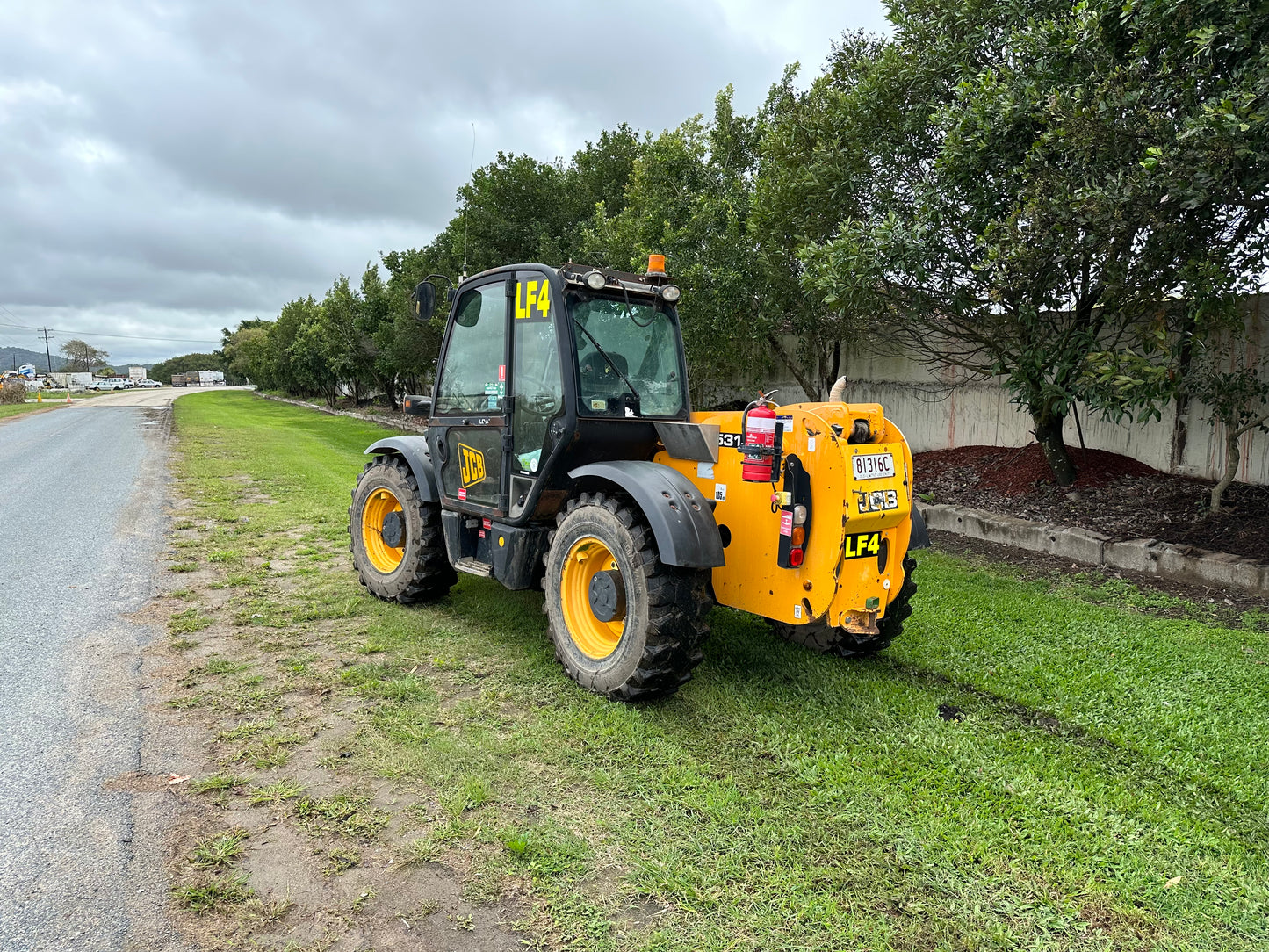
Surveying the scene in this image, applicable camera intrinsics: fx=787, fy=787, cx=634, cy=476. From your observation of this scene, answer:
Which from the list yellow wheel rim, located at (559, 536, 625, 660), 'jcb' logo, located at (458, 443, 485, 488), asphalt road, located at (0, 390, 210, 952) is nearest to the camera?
asphalt road, located at (0, 390, 210, 952)

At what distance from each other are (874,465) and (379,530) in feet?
13.8

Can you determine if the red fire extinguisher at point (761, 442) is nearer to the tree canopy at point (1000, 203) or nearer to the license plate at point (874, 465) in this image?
the license plate at point (874, 465)

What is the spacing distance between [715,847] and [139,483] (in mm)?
12060

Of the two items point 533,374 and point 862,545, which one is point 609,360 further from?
point 862,545

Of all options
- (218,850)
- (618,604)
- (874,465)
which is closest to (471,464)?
(618,604)

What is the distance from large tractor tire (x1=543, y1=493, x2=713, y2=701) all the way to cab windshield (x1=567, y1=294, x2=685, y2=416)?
2.29ft

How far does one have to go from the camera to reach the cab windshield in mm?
4754

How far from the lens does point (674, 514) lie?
3.96 meters

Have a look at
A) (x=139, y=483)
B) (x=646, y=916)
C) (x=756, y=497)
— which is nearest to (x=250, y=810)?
(x=646, y=916)

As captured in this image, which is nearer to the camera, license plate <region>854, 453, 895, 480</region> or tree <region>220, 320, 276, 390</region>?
license plate <region>854, 453, 895, 480</region>

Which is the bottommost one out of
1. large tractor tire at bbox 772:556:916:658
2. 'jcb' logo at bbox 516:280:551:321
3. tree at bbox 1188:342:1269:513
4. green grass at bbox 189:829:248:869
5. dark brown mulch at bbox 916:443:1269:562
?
green grass at bbox 189:829:248:869

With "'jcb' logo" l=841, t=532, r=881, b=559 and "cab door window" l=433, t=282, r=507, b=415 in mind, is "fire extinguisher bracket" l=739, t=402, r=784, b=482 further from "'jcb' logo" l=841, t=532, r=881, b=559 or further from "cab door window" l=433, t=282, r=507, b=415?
"cab door window" l=433, t=282, r=507, b=415

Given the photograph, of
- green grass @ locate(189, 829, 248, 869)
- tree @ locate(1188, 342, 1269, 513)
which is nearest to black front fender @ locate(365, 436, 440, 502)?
green grass @ locate(189, 829, 248, 869)

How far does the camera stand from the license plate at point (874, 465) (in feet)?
12.7
